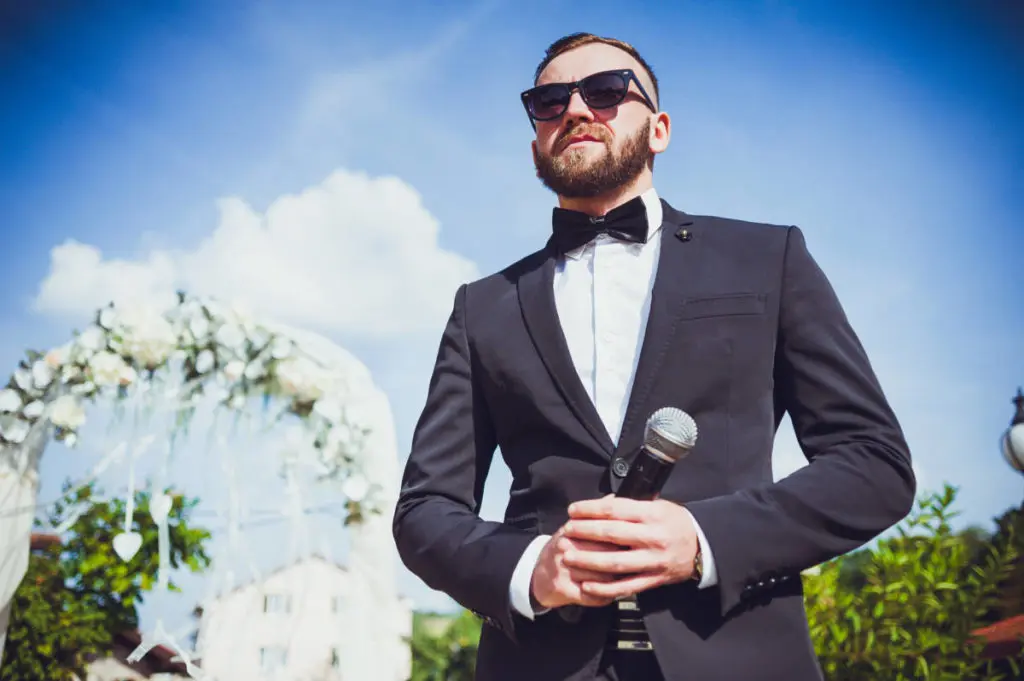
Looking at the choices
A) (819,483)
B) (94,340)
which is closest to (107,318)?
(94,340)

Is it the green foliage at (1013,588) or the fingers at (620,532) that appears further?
the green foliage at (1013,588)

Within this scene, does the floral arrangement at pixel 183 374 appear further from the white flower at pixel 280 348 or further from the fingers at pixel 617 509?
the fingers at pixel 617 509

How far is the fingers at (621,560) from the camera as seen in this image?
1.53m

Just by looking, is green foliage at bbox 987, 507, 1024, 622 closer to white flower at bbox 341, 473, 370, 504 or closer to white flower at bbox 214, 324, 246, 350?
white flower at bbox 341, 473, 370, 504

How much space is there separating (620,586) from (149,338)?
5459 mm

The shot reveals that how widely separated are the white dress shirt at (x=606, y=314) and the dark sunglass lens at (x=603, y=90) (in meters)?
0.27

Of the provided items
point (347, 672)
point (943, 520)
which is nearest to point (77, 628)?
point (347, 672)

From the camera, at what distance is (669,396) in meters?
1.88

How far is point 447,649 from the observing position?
2233cm

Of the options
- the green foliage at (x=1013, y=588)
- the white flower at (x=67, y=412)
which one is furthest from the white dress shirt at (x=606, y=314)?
the green foliage at (x=1013, y=588)

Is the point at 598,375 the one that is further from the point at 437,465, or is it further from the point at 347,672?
the point at 347,672

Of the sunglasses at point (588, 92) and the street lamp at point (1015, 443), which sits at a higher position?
the sunglasses at point (588, 92)

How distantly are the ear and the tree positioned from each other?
7.66m

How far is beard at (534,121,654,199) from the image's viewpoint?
2.24 meters
